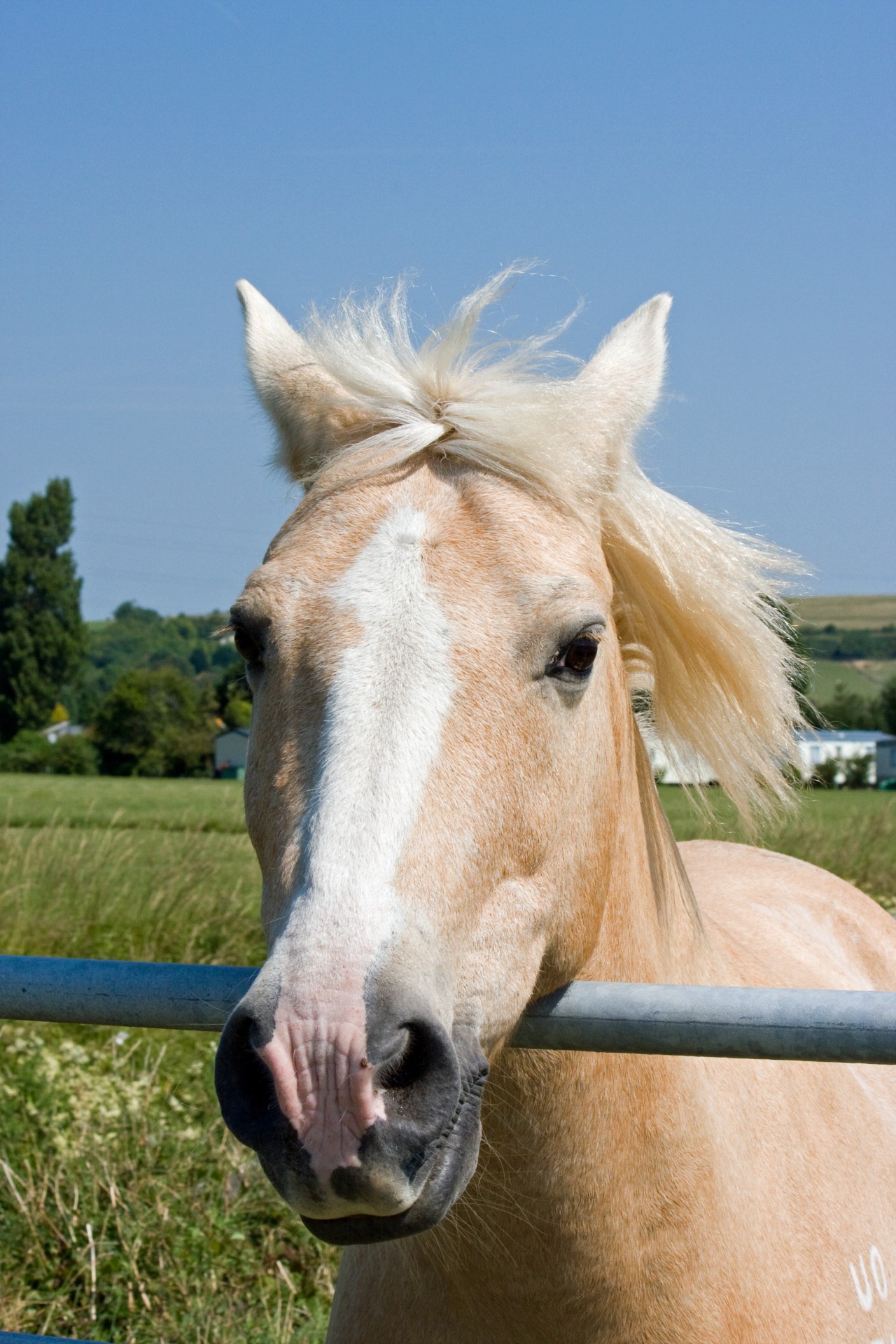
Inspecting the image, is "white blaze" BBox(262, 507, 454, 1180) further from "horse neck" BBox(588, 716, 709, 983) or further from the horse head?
"horse neck" BBox(588, 716, 709, 983)

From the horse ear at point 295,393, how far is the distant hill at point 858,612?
119981mm

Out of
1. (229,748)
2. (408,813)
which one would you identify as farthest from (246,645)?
(229,748)

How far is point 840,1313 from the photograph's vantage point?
6.48ft

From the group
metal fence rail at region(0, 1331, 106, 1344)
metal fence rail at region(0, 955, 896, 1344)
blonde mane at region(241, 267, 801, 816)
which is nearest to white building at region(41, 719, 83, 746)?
blonde mane at region(241, 267, 801, 816)

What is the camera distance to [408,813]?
1463 millimetres

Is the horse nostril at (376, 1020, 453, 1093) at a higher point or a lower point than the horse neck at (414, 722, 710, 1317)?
higher

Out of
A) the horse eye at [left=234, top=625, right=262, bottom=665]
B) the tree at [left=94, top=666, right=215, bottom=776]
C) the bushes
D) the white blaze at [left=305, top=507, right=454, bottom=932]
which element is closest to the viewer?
the white blaze at [left=305, top=507, right=454, bottom=932]

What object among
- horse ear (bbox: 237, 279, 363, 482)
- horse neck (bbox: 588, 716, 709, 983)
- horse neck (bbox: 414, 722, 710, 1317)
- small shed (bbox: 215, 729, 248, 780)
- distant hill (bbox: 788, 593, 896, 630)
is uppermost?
horse ear (bbox: 237, 279, 363, 482)

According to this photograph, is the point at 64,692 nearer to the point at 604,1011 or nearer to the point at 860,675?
the point at 860,675

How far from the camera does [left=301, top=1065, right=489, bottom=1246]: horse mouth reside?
4.34 ft

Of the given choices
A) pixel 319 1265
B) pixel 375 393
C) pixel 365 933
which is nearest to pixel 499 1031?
pixel 365 933

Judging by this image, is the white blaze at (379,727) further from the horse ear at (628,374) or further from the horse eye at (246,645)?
the horse ear at (628,374)

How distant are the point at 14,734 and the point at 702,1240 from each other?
2866 inches

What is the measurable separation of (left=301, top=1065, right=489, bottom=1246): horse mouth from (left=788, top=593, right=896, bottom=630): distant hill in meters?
121
